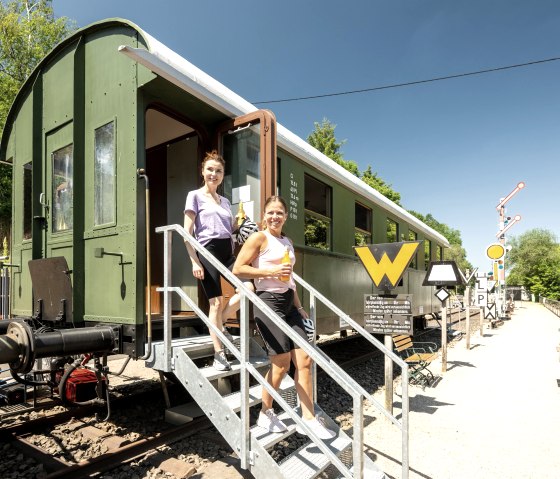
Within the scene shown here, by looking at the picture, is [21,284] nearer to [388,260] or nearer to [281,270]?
[281,270]

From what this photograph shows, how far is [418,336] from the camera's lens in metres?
13.1

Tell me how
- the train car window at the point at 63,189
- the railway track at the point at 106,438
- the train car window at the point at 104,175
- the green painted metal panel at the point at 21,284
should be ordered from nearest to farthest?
1. the railway track at the point at 106,438
2. the train car window at the point at 104,175
3. the train car window at the point at 63,189
4. the green painted metal panel at the point at 21,284

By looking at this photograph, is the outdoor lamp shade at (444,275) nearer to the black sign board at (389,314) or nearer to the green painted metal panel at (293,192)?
the black sign board at (389,314)

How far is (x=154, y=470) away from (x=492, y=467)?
9.97ft

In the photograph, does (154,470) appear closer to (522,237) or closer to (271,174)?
(271,174)

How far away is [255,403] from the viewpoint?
3.42 meters

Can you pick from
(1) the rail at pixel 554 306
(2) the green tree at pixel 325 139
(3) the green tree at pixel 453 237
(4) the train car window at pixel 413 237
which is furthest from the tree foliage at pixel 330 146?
(3) the green tree at pixel 453 237

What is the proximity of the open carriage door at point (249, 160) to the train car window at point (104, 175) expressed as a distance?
3.75 ft

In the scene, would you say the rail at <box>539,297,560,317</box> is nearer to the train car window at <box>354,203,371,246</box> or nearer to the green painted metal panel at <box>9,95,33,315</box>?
the train car window at <box>354,203,371,246</box>

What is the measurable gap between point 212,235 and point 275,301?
0.88 m

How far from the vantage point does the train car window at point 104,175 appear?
4316 millimetres

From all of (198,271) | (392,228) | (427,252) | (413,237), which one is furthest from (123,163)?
(427,252)

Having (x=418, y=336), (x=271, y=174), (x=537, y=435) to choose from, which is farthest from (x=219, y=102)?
(x=418, y=336)

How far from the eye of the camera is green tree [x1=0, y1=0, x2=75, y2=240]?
18547mm
